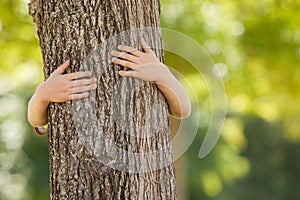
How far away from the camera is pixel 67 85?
97.8 inches

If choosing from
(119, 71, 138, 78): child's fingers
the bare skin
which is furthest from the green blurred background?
(119, 71, 138, 78): child's fingers

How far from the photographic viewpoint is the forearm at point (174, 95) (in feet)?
8.55

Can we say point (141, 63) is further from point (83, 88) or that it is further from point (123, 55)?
point (83, 88)

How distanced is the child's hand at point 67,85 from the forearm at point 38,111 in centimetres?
7

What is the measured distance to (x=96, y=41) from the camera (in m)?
2.51

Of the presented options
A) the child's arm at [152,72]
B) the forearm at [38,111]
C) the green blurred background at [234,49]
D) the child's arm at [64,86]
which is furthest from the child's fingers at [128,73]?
the green blurred background at [234,49]

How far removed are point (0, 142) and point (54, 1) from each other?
42.4 ft

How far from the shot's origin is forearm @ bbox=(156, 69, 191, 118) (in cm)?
261

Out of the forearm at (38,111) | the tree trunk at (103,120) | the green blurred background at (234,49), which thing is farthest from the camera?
the green blurred background at (234,49)

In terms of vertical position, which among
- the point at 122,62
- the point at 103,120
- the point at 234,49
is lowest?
the point at 103,120

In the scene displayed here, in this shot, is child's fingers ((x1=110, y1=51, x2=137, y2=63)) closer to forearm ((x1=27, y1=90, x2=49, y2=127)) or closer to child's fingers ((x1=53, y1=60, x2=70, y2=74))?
child's fingers ((x1=53, y1=60, x2=70, y2=74))

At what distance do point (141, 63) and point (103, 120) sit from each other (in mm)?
255

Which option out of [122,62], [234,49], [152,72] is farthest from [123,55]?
[234,49]

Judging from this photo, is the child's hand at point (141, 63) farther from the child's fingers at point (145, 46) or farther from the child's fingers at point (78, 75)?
the child's fingers at point (78, 75)
